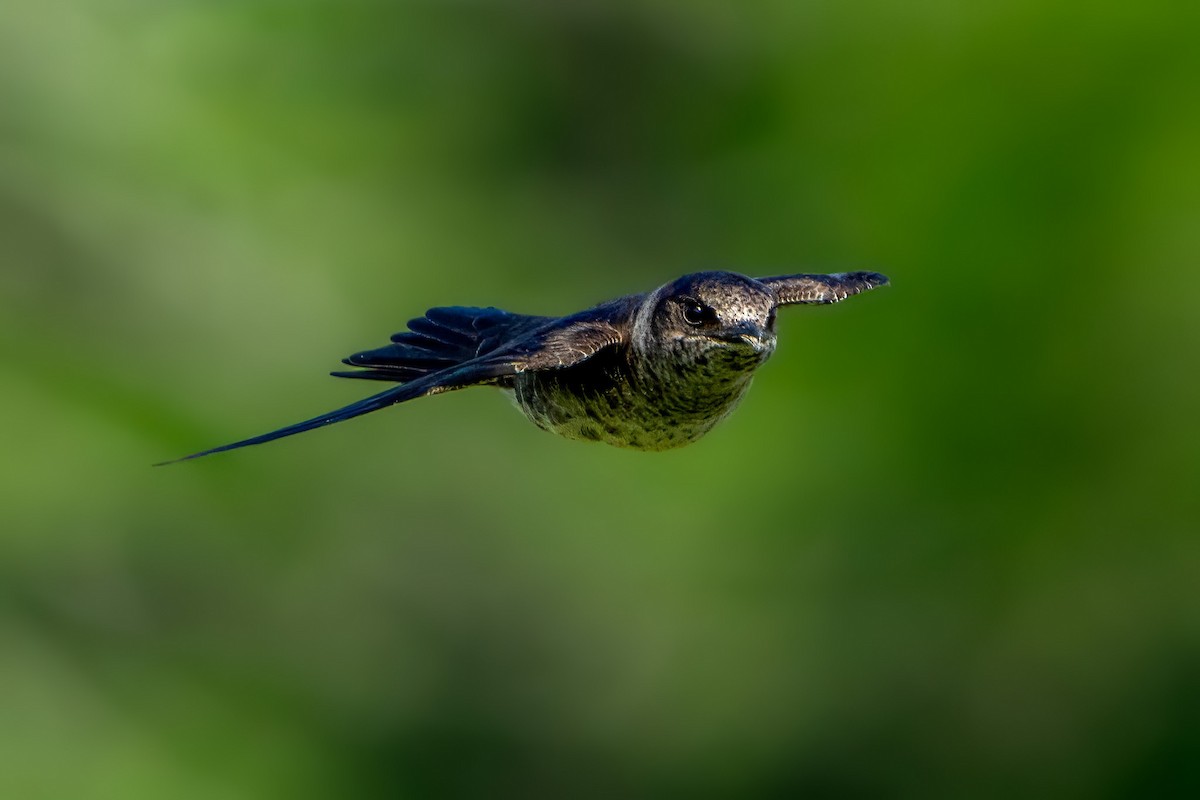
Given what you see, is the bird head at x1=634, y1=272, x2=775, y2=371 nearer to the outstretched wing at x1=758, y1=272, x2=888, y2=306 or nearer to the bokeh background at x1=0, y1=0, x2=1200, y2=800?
the outstretched wing at x1=758, y1=272, x2=888, y2=306

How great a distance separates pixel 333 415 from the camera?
14.8 feet

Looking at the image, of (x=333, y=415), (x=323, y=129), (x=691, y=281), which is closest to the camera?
(x=333, y=415)

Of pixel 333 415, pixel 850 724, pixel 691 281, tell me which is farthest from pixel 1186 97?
pixel 333 415

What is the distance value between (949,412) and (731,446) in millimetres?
1972

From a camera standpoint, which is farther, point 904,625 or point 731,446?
point 731,446

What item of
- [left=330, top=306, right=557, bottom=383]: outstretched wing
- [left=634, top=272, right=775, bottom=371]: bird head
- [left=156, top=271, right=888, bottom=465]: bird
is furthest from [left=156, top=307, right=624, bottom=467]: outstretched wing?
[left=330, top=306, right=557, bottom=383]: outstretched wing

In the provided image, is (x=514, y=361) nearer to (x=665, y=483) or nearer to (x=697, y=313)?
(x=697, y=313)

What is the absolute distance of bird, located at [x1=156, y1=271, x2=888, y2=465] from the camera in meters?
4.89

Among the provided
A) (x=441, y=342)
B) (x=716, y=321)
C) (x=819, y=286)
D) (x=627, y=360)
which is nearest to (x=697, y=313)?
(x=716, y=321)

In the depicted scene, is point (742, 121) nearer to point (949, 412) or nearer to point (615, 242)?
point (615, 242)


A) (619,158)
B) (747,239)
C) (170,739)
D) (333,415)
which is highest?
(619,158)

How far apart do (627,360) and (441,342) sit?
127cm

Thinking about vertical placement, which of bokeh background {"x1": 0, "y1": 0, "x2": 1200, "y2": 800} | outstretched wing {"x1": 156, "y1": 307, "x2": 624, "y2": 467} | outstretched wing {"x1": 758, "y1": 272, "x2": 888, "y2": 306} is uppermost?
bokeh background {"x1": 0, "y1": 0, "x2": 1200, "y2": 800}

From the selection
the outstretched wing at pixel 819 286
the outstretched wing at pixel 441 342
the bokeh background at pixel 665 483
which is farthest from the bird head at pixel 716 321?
the bokeh background at pixel 665 483
